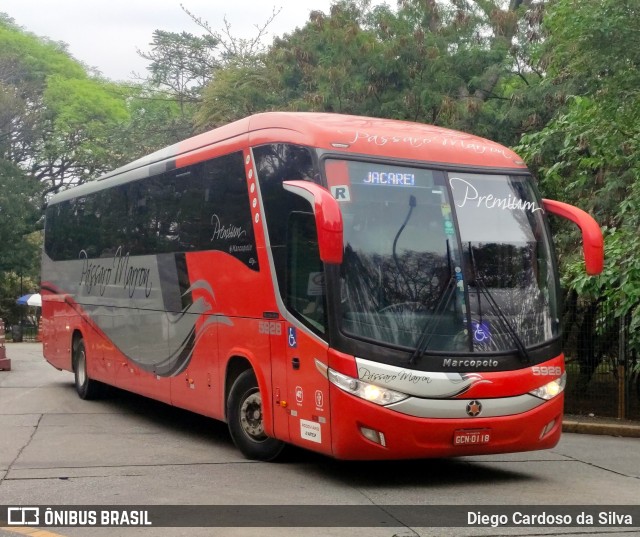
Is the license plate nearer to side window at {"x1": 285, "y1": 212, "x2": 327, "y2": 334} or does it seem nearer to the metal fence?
side window at {"x1": 285, "y1": 212, "x2": 327, "y2": 334}

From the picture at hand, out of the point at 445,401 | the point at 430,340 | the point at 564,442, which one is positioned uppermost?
the point at 430,340

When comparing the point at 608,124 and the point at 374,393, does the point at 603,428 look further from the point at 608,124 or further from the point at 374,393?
the point at 374,393

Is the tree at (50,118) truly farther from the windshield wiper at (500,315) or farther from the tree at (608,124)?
the windshield wiper at (500,315)

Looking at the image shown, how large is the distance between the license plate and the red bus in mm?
12

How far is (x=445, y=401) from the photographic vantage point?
8602mm

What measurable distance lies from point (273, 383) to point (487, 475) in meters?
2.26

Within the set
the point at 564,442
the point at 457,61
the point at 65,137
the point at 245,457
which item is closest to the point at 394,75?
the point at 457,61

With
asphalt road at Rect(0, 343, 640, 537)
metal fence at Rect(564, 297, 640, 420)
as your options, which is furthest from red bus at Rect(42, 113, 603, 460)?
metal fence at Rect(564, 297, 640, 420)

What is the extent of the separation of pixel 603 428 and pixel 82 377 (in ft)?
27.7

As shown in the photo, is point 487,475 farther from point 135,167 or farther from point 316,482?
point 135,167

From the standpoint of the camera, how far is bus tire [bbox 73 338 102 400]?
643 inches

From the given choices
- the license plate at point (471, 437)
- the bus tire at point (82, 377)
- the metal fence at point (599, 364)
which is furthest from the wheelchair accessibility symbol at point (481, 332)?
the bus tire at point (82, 377)

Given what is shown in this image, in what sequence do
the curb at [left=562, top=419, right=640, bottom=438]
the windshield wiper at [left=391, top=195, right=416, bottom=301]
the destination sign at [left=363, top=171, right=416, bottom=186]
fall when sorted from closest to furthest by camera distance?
the windshield wiper at [left=391, top=195, right=416, bottom=301] < the destination sign at [left=363, top=171, right=416, bottom=186] < the curb at [left=562, top=419, right=640, bottom=438]

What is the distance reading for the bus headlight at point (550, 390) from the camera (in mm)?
9070
